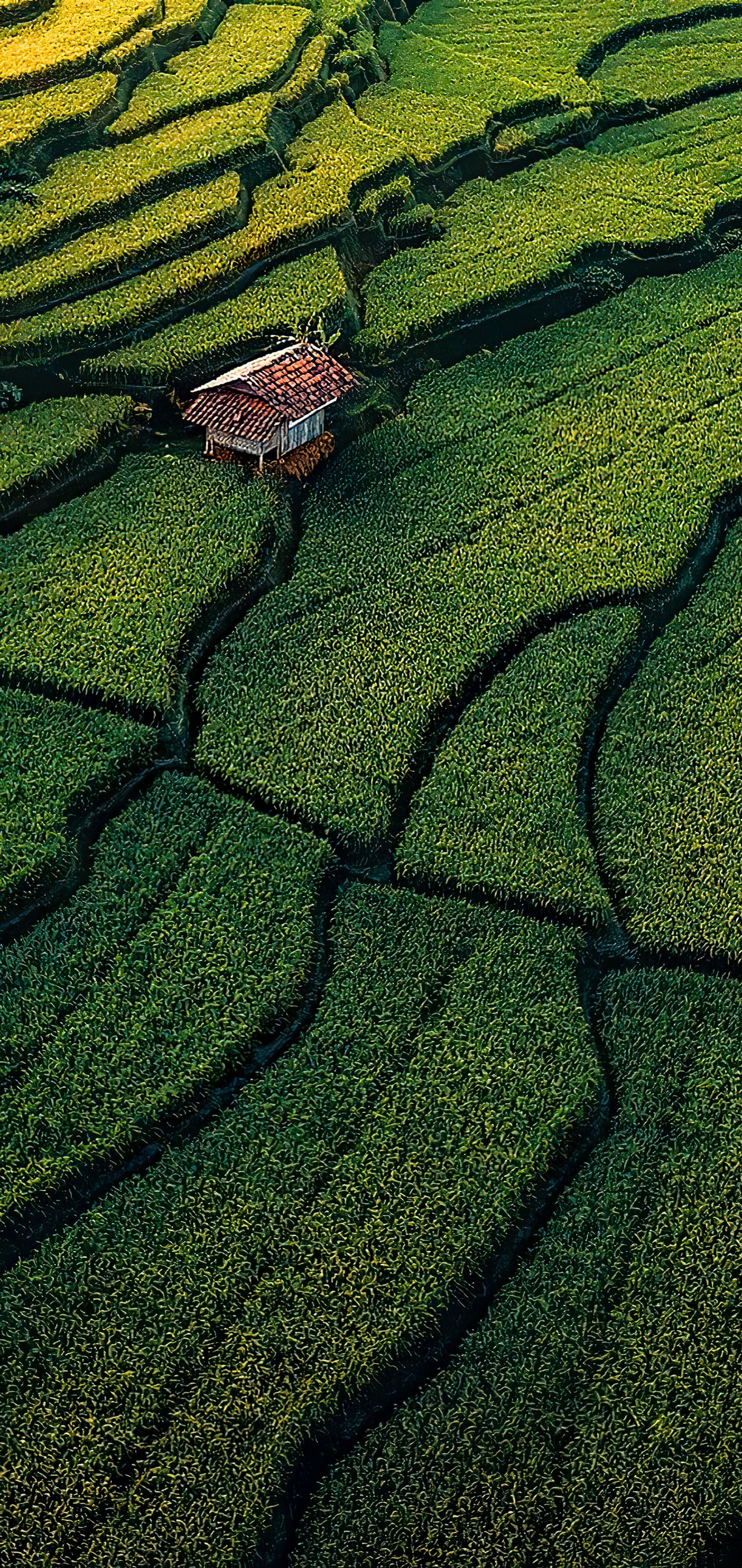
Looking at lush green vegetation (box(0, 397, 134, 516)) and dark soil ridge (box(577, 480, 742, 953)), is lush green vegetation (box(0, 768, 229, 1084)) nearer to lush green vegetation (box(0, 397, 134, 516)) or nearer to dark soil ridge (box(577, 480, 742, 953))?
dark soil ridge (box(577, 480, 742, 953))

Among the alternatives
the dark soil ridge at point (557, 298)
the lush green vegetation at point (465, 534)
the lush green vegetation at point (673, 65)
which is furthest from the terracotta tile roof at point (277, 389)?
the lush green vegetation at point (673, 65)

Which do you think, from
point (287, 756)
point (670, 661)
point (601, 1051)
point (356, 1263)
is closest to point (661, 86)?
point (670, 661)

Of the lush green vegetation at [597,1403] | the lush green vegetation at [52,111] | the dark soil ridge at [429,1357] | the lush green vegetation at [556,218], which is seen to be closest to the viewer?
the lush green vegetation at [597,1403]

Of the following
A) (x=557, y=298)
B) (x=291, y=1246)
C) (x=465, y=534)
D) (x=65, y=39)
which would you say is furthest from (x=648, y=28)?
(x=291, y=1246)

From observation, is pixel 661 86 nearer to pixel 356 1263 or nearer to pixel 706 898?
pixel 706 898

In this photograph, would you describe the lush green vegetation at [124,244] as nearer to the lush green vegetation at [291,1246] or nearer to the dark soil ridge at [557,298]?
the dark soil ridge at [557,298]

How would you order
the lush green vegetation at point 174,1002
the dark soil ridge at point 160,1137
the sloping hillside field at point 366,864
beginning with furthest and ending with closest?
the lush green vegetation at point 174,1002
the dark soil ridge at point 160,1137
the sloping hillside field at point 366,864

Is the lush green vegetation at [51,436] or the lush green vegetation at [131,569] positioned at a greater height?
the lush green vegetation at [51,436]
